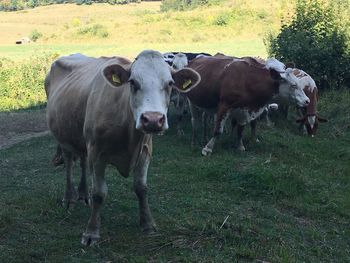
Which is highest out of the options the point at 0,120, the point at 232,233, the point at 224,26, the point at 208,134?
the point at 232,233

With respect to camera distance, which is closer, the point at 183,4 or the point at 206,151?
the point at 206,151

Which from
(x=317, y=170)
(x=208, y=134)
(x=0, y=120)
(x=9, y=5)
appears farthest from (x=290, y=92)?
(x=9, y=5)

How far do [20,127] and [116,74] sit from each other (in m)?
10.8

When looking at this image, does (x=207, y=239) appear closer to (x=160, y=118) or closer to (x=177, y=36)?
(x=160, y=118)

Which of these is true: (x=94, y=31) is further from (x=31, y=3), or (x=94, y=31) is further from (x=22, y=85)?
(x=31, y=3)

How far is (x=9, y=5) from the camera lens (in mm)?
95625

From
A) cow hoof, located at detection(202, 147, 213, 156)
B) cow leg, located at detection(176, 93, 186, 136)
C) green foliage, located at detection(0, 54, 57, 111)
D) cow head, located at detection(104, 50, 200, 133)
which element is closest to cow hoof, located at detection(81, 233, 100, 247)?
cow head, located at detection(104, 50, 200, 133)

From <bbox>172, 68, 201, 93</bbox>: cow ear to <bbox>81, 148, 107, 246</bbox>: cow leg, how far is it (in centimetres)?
111

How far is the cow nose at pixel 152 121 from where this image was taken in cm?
443

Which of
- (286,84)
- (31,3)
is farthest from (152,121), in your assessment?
(31,3)

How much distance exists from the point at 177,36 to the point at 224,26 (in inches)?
184

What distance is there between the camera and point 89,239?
5473 mm

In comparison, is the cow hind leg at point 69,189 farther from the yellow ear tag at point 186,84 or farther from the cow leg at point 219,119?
the cow leg at point 219,119

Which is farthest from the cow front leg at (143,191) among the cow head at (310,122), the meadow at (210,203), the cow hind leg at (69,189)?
the cow head at (310,122)
